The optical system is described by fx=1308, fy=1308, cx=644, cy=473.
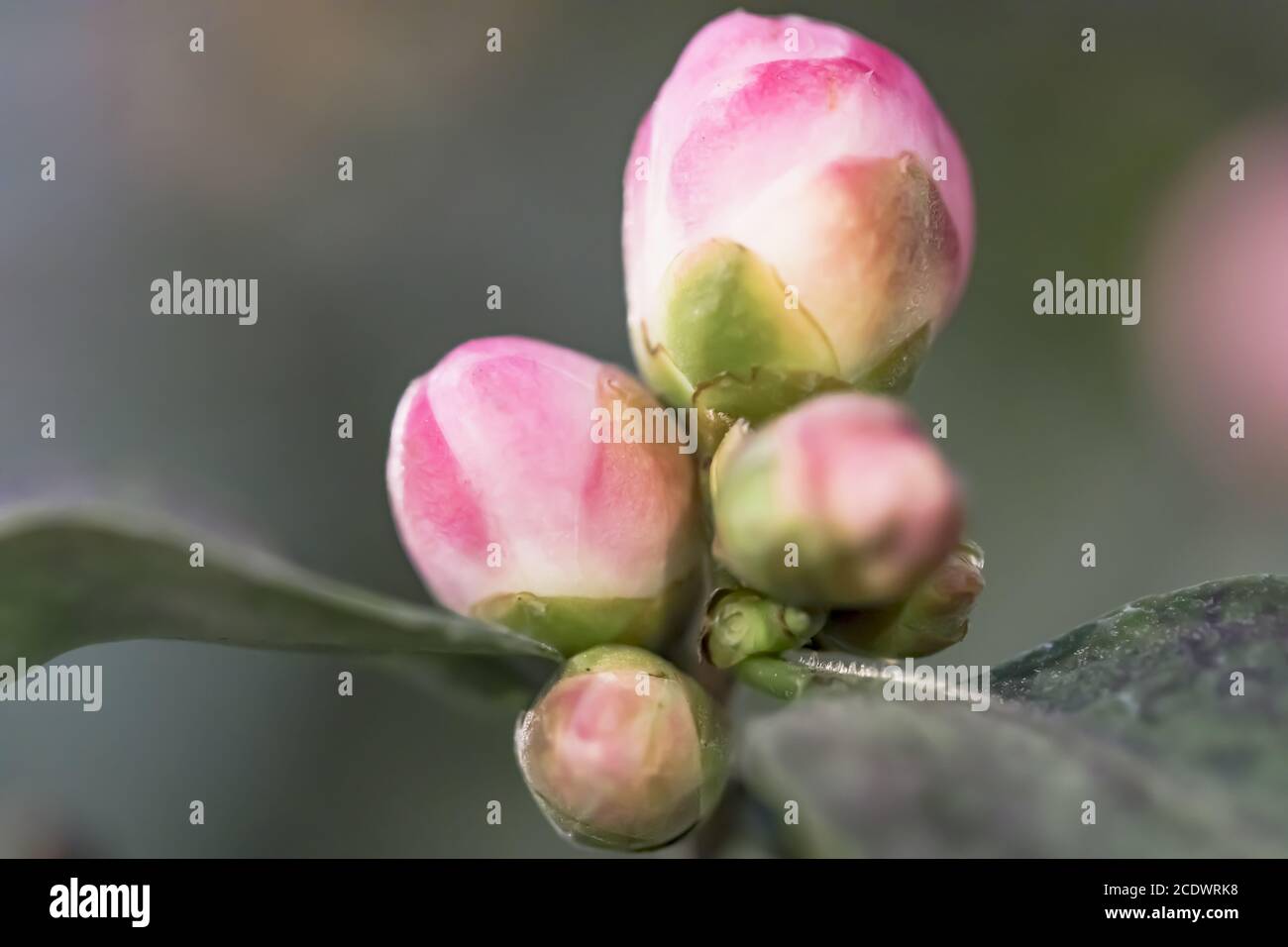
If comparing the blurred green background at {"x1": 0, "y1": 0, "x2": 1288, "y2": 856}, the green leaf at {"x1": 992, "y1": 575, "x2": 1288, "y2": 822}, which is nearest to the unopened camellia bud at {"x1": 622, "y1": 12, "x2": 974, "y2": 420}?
the green leaf at {"x1": 992, "y1": 575, "x2": 1288, "y2": 822}

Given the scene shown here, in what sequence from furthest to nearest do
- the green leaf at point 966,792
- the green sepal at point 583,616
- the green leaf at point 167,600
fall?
the green sepal at point 583,616, the green leaf at point 167,600, the green leaf at point 966,792

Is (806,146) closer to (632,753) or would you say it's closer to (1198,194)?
(632,753)

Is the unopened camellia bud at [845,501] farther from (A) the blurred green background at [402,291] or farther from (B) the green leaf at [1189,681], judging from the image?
(A) the blurred green background at [402,291]

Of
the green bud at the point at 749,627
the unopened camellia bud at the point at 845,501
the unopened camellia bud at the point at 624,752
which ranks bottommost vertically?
the unopened camellia bud at the point at 624,752

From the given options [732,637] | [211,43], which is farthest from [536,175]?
[732,637]

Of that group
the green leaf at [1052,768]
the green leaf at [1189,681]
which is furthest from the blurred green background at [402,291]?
the green leaf at [1052,768]
